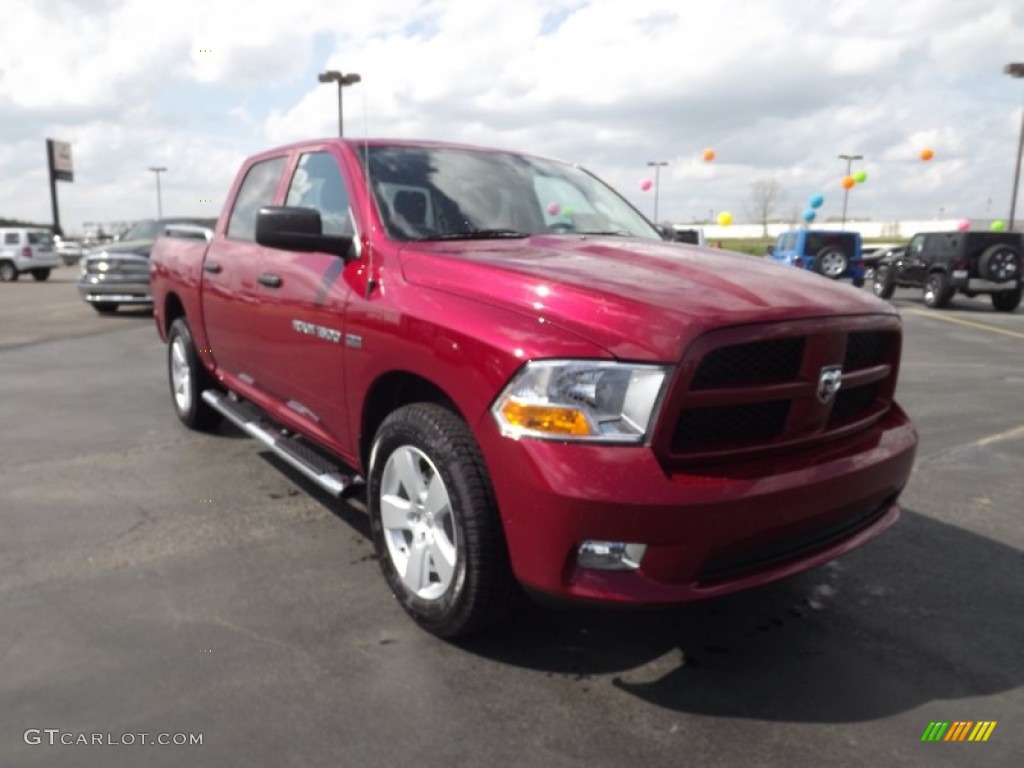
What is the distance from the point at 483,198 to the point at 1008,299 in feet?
59.3

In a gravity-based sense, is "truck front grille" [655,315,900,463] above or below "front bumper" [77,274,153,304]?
above

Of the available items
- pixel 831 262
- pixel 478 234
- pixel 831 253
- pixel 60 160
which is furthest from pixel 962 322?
pixel 60 160

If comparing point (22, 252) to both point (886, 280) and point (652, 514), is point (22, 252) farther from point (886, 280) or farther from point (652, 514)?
A: point (652, 514)

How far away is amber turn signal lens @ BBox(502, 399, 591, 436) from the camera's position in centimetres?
242

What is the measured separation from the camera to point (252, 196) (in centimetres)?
499

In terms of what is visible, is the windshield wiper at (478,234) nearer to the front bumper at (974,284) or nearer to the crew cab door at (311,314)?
the crew cab door at (311,314)

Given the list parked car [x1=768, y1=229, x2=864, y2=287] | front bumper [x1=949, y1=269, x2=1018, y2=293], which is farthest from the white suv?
front bumper [x1=949, y1=269, x2=1018, y2=293]

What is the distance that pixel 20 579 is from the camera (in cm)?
349

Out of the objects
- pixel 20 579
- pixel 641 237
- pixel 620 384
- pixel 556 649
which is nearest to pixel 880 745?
pixel 556 649

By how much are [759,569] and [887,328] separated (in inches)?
41.5

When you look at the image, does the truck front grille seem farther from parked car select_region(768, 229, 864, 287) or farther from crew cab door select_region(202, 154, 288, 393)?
parked car select_region(768, 229, 864, 287)

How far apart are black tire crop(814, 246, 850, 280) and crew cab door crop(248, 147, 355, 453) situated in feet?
56.9

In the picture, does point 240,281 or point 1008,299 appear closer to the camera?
point 240,281

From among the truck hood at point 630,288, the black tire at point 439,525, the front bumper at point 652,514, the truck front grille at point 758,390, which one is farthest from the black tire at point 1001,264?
the black tire at point 439,525
